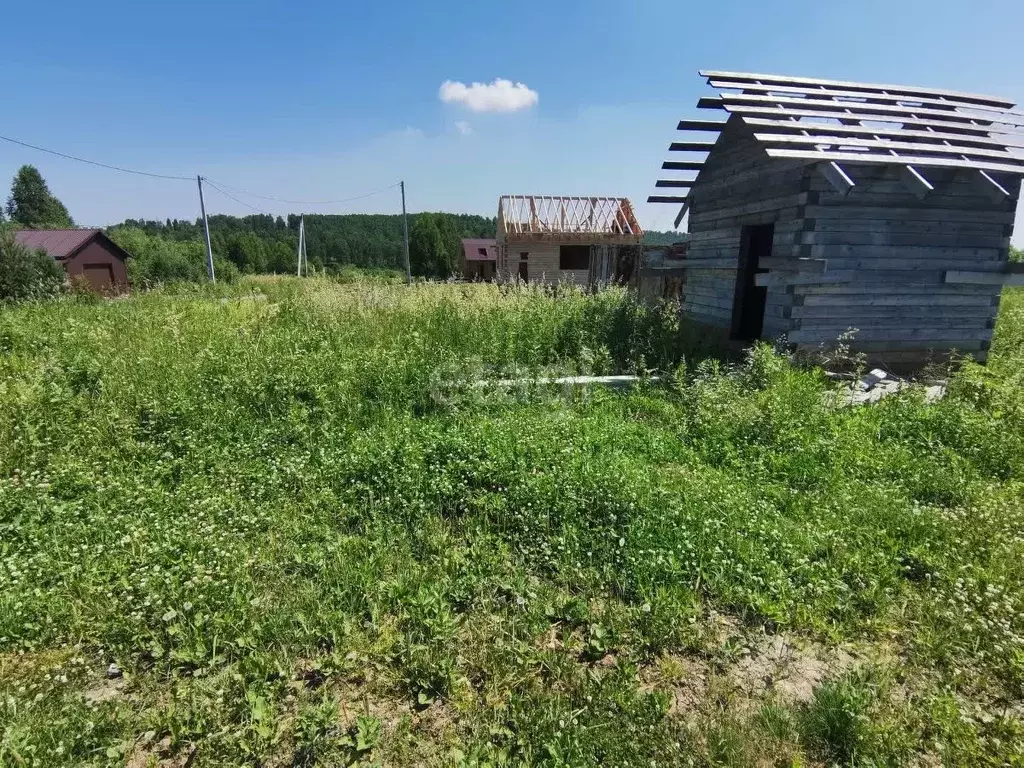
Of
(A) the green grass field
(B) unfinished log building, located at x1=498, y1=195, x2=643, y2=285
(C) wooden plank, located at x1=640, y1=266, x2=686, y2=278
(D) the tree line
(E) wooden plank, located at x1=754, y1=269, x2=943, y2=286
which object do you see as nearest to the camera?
(A) the green grass field

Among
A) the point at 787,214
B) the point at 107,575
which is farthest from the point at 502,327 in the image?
the point at 107,575

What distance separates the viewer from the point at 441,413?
235 inches

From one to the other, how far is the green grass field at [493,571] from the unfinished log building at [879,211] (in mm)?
1684

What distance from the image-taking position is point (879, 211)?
293 inches

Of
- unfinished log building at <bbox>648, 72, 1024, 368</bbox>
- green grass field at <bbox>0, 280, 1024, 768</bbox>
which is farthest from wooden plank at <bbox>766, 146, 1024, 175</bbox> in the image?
green grass field at <bbox>0, 280, 1024, 768</bbox>

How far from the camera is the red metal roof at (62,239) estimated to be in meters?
29.2

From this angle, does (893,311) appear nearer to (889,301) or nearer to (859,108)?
(889,301)

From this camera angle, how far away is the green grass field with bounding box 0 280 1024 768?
2.36 meters

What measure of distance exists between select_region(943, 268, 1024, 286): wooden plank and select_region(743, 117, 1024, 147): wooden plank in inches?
73.0

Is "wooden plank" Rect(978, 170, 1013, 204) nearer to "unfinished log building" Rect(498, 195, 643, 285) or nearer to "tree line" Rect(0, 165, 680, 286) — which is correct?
"unfinished log building" Rect(498, 195, 643, 285)

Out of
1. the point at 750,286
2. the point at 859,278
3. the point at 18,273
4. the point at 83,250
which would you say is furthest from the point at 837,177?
the point at 83,250

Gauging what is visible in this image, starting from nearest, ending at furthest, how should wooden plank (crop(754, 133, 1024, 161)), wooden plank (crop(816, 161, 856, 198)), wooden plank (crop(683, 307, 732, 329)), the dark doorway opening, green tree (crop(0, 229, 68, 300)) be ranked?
wooden plank (crop(816, 161, 856, 198))
wooden plank (crop(754, 133, 1024, 161))
the dark doorway opening
wooden plank (crop(683, 307, 732, 329))
green tree (crop(0, 229, 68, 300))

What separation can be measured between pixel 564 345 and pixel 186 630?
664 centimetres

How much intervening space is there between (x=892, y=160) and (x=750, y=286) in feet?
10.9
